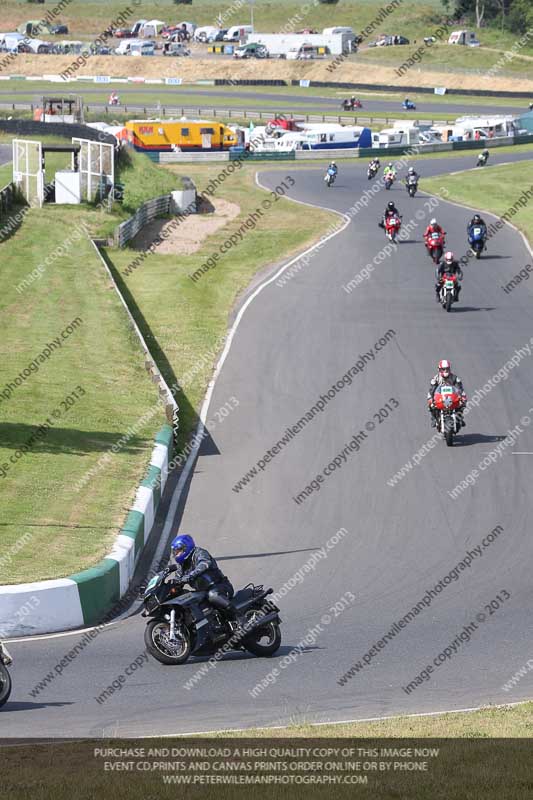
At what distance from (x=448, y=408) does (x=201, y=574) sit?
38.3ft

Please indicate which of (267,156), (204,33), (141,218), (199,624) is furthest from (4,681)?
(204,33)

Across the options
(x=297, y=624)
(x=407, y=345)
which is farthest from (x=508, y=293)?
(x=297, y=624)

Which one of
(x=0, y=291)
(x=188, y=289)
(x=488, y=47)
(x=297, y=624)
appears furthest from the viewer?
(x=488, y=47)

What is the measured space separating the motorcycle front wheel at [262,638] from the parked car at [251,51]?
118867 mm

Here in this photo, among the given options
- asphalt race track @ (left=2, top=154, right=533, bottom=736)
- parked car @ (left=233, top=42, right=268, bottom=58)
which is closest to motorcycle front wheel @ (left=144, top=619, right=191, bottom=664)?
asphalt race track @ (left=2, top=154, right=533, bottom=736)

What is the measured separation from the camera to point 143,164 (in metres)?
66.5

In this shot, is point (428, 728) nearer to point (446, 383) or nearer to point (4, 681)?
point (4, 681)

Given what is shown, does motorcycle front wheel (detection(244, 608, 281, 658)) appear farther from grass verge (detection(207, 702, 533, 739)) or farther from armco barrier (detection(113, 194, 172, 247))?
armco barrier (detection(113, 194, 172, 247))

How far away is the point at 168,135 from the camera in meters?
75.8

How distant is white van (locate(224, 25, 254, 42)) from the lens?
135788 mm

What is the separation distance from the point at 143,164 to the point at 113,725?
57886mm

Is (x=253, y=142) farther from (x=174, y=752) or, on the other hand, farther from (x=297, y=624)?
(x=174, y=752)

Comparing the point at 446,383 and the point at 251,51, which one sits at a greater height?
the point at 446,383

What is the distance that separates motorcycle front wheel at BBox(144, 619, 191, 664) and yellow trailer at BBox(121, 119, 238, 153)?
213 feet
